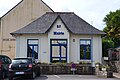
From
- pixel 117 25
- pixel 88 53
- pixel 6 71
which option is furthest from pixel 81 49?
pixel 117 25

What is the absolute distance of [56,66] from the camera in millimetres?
27828

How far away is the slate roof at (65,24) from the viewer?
33656 mm

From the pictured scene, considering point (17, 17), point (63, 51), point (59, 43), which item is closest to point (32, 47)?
point (59, 43)

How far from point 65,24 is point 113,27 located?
2149 cm

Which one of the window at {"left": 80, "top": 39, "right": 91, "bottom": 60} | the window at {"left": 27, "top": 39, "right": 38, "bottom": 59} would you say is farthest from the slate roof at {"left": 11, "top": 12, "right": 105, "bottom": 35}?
the window at {"left": 80, "top": 39, "right": 91, "bottom": 60}

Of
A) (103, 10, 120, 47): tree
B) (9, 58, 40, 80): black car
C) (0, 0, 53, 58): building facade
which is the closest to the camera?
(9, 58, 40, 80): black car

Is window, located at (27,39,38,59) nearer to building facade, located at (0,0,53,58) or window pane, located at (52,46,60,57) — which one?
window pane, located at (52,46,60,57)

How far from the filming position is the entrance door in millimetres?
33469

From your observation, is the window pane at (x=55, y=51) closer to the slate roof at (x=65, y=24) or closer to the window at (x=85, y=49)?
the slate roof at (x=65, y=24)

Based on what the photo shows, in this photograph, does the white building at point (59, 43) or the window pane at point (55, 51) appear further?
the window pane at point (55, 51)

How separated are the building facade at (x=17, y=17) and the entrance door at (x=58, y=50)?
1232 centimetres

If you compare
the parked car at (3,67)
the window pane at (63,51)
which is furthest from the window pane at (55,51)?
the parked car at (3,67)

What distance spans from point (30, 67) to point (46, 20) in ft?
56.6

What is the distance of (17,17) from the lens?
45.2 meters
